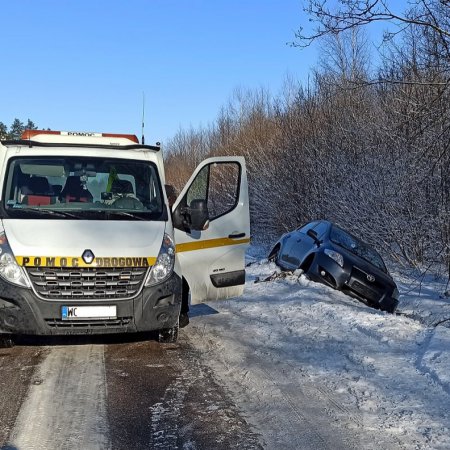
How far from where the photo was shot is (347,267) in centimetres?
1109

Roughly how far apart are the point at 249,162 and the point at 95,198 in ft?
70.8

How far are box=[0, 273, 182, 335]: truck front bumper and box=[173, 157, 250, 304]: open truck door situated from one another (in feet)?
2.99

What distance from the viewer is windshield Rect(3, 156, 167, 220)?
6695 millimetres

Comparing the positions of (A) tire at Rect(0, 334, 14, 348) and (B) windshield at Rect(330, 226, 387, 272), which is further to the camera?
(B) windshield at Rect(330, 226, 387, 272)

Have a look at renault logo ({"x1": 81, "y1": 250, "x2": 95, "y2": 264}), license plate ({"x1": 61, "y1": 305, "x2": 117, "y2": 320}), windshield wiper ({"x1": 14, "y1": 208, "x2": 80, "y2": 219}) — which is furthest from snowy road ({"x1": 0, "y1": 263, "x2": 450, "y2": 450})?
windshield wiper ({"x1": 14, "y1": 208, "x2": 80, "y2": 219})

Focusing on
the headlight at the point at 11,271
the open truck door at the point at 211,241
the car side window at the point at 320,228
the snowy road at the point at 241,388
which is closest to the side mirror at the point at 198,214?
the open truck door at the point at 211,241

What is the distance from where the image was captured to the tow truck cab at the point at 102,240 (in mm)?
6086

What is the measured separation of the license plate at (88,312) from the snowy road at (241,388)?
0.49 meters

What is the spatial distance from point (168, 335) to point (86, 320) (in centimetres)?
113

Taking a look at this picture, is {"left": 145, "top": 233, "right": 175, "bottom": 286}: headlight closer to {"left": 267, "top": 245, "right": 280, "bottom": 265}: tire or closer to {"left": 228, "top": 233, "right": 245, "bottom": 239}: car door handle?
{"left": 228, "top": 233, "right": 245, "bottom": 239}: car door handle

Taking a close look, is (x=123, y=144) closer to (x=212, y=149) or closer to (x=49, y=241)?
(x=49, y=241)

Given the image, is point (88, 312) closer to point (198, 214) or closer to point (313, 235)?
point (198, 214)

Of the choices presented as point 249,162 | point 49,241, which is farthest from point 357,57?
point 49,241

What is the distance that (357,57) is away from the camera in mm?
29422
